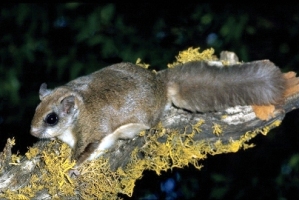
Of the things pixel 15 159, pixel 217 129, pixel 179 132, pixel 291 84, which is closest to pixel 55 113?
pixel 15 159

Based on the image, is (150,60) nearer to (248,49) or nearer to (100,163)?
(248,49)

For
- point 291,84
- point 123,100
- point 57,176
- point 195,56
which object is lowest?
point 57,176

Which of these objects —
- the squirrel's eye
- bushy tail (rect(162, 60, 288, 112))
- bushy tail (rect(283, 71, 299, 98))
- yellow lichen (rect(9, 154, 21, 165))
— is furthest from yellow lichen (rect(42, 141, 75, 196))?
bushy tail (rect(283, 71, 299, 98))

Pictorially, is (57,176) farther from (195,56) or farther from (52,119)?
(195,56)

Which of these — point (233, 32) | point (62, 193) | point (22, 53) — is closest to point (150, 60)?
point (233, 32)

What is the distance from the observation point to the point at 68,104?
3307mm

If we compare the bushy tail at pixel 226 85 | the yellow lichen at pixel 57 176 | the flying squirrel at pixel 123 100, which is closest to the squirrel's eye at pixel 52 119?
the flying squirrel at pixel 123 100

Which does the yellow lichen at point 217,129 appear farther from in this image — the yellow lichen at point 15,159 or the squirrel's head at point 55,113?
the yellow lichen at point 15,159

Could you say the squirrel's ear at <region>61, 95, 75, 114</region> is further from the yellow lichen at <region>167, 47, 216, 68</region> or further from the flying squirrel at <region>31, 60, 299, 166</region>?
the yellow lichen at <region>167, 47, 216, 68</region>

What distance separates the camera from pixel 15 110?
4.73 metres

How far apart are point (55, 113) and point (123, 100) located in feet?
1.22

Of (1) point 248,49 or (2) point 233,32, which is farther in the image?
(1) point 248,49

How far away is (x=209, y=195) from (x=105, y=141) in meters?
1.71

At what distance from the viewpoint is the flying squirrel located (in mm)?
3146
